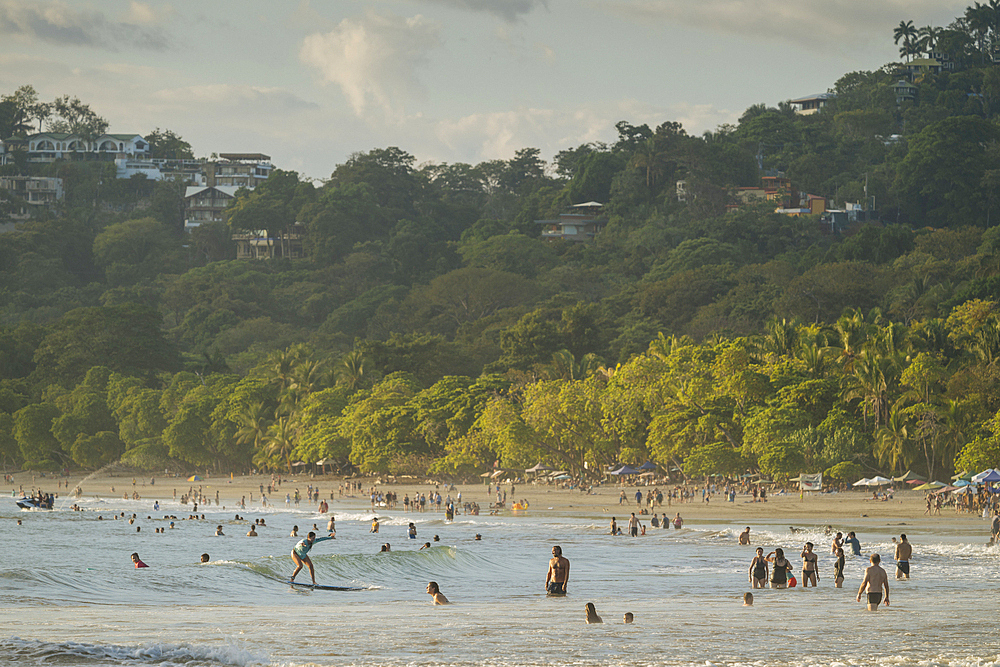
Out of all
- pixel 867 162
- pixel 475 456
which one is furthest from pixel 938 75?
pixel 475 456

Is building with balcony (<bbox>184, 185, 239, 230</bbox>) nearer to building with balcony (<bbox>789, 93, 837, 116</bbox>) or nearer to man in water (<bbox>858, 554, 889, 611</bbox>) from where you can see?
building with balcony (<bbox>789, 93, 837, 116</bbox>)

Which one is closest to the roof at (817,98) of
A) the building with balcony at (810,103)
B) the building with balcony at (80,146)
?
the building with balcony at (810,103)

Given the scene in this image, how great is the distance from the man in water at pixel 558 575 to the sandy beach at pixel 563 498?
68.0 feet

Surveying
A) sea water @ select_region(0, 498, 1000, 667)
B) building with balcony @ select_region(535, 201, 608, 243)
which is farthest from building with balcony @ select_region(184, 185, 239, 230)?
sea water @ select_region(0, 498, 1000, 667)

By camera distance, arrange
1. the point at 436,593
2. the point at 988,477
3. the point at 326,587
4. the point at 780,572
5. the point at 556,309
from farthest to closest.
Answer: the point at 556,309, the point at 988,477, the point at 326,587, the point at 780,572, the point at 436,593

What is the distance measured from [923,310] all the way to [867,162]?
67192 mm

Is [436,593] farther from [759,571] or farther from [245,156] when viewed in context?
[245,156]

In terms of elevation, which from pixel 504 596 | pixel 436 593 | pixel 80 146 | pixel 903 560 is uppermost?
pixel 80 146

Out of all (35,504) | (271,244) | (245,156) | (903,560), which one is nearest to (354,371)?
(35,504)

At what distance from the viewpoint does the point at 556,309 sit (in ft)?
287

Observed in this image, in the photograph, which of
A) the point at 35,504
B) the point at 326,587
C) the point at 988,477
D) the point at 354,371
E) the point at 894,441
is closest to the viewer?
the point at 326,587

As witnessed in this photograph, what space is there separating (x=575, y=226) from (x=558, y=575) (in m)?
115

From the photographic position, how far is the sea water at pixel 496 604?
15.1 m

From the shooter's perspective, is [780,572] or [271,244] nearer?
[780,572]
